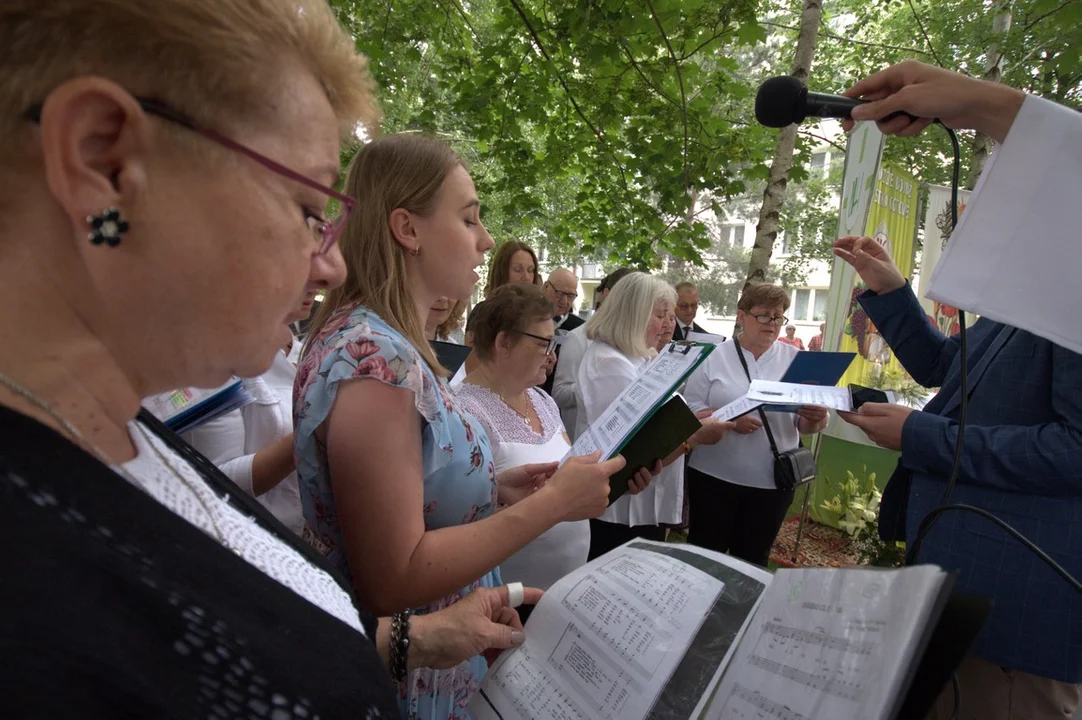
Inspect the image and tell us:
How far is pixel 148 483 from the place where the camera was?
0.67 m

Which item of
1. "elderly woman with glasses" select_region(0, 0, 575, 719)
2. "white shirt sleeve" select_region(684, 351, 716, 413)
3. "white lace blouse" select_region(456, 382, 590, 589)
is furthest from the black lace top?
"white shirt sleeve" select_region(684, 351, 716, 413)

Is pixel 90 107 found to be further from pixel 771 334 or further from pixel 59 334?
pixel 771 334

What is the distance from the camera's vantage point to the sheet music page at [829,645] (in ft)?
1.77

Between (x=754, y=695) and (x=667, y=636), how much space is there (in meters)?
0.19

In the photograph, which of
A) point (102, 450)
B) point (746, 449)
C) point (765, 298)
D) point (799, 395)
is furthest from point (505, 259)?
point (102, 450)

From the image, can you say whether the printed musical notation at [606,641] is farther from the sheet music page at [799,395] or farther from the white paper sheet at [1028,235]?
the sheet music page at [799,395]

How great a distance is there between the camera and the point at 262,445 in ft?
6.72

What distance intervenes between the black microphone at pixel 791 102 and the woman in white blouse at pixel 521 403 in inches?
50.5

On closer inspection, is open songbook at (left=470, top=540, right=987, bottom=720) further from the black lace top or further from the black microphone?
the black microphone

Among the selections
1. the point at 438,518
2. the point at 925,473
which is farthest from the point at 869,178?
the point at 438,518

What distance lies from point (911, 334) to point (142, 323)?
2575 millimetres

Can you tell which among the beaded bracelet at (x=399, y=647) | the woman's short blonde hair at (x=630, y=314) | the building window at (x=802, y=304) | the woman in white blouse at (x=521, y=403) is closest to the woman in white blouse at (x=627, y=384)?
the woman's short blonde hair at (x=630, y=314)

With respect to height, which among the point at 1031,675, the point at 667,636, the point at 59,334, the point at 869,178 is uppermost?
the point at 869,178

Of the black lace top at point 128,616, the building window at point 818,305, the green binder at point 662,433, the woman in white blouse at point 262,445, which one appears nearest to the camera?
the black lace top at point 128,616
